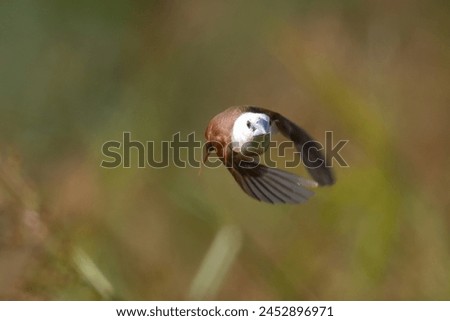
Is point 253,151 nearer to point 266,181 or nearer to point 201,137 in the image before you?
point 266,181

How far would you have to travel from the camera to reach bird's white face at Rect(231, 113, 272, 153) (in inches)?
26.7

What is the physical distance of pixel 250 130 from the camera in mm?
677

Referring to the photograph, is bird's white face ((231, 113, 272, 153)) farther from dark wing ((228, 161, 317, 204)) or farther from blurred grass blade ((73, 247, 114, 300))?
blurred grass blade ((73, 247, 114, 300))

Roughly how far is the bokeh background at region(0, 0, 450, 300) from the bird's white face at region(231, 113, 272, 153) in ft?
0.45

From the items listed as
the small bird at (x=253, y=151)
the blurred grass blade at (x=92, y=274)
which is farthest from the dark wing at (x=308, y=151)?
the blurred grass blade at (x=92, y=274)

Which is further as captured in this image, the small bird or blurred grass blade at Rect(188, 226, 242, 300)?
blurred grass blade at Rect(188, 226, 242, 300)

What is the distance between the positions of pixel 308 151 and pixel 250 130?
0.15 m

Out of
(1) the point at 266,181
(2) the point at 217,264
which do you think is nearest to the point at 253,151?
(1) the point at 266,181

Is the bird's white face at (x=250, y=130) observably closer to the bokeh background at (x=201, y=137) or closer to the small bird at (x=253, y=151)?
the small bird at (x=253, y=151)

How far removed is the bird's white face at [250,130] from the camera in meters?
0.68

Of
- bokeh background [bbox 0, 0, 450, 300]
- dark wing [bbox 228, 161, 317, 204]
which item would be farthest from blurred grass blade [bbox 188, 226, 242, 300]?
Answer: dark wing [bbox 228, 161, 317, 204]

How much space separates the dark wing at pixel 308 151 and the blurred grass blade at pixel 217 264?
0.10 metres

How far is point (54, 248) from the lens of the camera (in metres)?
0.73
